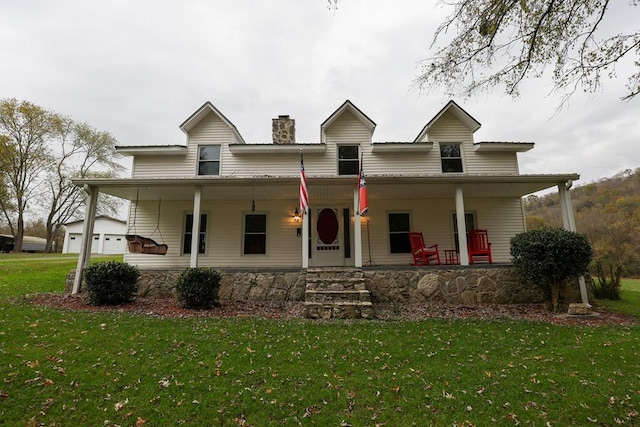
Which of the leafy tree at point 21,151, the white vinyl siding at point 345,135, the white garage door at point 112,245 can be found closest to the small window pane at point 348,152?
the white vinyl siding at point 345,135

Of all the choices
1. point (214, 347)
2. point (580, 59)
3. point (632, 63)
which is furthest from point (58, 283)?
point (632, 63)

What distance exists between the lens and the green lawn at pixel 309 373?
8.91ft

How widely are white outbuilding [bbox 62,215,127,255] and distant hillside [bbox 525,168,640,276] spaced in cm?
3773

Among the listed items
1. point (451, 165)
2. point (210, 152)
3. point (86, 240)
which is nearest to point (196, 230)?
point (86, 240)

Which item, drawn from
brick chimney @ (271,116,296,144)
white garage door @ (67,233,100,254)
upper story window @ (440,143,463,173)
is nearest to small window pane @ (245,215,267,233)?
brick chimney @ (271,116,296,144)

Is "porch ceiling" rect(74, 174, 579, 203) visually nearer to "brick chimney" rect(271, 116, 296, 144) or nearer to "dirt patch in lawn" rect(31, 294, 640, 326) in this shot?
"brick chimney" rect(271, 116, 296, 144)

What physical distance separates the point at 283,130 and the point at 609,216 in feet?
106

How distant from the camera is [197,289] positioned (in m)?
6.25

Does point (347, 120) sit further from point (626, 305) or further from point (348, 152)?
point (626, 305)

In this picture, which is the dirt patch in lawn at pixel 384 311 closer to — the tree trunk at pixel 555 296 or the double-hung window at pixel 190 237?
the tree trunk at pixel 555 296

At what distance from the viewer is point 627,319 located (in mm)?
6098

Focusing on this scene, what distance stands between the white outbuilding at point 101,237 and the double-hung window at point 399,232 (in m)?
27.5

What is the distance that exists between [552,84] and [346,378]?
17.4ft

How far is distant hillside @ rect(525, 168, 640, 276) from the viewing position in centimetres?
2258
